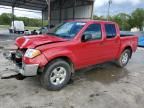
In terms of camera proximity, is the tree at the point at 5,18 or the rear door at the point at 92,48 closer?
the rear door at the point at 92,48

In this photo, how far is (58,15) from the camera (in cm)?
3331

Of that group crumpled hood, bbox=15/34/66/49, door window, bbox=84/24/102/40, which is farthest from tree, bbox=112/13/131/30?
crumpled hood, bbox=15/34/66/49

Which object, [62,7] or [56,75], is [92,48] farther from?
[62,7]

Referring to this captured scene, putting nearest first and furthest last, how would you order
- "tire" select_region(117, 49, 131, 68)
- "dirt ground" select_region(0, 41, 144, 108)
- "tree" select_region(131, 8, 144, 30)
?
"dirt ground" select_region(0, 41, 144, 108)
"tire" select_region(117, 49, 131, 68)
"tree" select_region(131, 8, 144, 30)

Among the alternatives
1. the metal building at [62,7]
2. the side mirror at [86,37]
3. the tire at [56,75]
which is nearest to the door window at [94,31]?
the side mirror at [86,37]

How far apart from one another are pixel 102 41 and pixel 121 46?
1.37 meters

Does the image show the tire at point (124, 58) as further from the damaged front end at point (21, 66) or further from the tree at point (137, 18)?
the tree at point (137, 18)

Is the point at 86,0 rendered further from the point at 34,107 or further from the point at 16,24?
the point at 34,107

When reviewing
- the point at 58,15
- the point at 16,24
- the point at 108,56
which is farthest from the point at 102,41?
the point at 16,24

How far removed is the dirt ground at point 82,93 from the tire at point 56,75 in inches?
6.5

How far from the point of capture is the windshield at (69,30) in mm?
5914

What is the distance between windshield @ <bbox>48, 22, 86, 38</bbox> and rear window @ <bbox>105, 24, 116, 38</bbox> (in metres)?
1.10

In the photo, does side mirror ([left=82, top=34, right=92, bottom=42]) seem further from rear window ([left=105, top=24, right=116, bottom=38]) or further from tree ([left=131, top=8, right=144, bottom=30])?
tree ([left=131, top=8, right=144, bottom=30])

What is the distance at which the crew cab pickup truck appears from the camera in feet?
16.2
